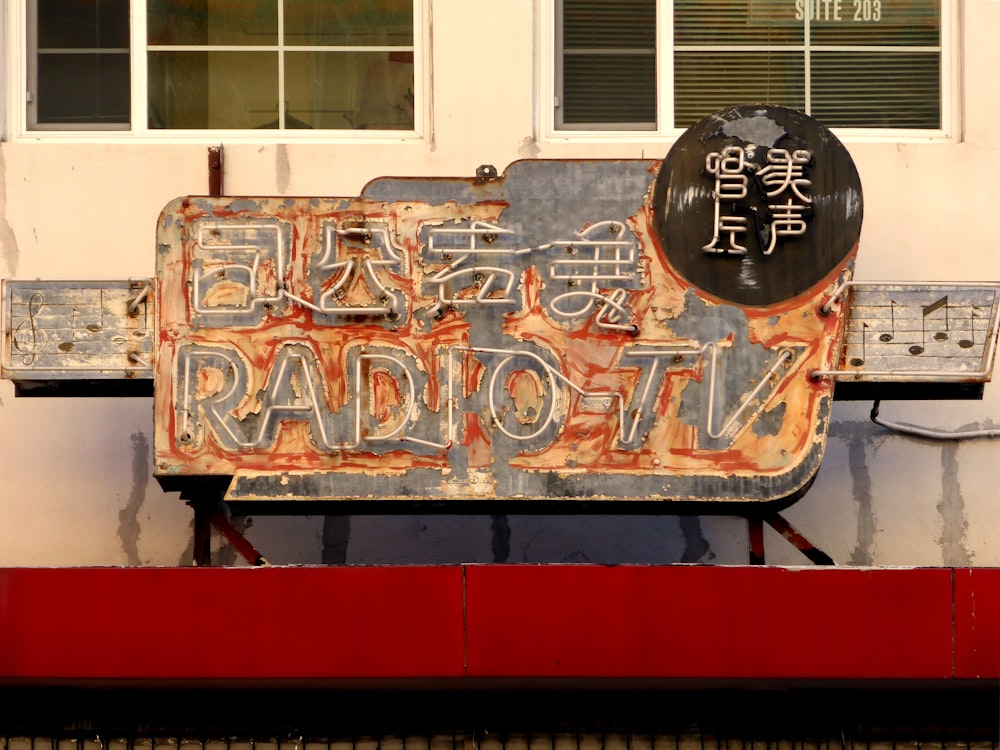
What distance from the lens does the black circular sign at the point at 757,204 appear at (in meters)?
9.67

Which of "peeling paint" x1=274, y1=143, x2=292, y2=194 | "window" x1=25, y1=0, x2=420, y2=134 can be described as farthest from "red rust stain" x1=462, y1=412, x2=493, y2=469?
"window" x1=25, y1=0, x2=420, y2=134

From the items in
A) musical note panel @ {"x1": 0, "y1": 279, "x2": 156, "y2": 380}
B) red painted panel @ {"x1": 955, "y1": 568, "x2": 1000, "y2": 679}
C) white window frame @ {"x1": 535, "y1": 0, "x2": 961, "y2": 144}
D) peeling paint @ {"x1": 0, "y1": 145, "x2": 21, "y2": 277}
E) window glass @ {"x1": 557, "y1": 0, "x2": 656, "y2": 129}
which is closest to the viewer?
red painted panel @ {"x1": 955, "y1": 568, "x2": 1000, "y2": 679}

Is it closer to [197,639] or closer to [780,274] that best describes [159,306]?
[197,639]

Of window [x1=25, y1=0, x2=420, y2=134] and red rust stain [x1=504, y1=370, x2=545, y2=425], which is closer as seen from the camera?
red rust stain [x1=504, y1=370, x2=545, y2=425]

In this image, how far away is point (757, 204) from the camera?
9.71m

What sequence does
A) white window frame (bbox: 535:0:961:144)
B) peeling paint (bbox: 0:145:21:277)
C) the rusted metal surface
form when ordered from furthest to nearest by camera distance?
1. white window frame (bbox: 535:0:961:144)
2. peeling paint (bbox: 0:145:21:277)
3. the rusted metal surface

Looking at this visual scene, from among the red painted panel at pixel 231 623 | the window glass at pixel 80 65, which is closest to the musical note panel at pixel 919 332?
the red painted panel at pixel 231 623

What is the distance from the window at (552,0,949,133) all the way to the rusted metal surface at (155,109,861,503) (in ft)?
5.27

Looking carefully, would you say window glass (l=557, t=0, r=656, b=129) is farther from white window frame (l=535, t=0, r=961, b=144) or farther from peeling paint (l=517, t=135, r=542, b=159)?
peeling paint (l=517, t=135, r=542, b=159)

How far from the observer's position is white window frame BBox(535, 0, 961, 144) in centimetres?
1115

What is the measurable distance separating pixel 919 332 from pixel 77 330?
4612 millimetres

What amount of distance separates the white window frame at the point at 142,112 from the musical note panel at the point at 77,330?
1696mm

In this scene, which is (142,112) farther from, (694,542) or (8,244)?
(694,542)

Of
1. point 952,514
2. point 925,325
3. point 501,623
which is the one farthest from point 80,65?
point 952,514
